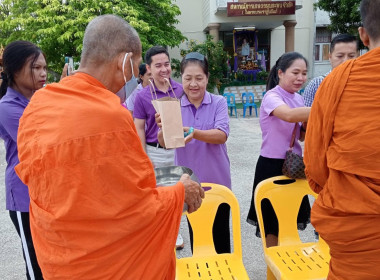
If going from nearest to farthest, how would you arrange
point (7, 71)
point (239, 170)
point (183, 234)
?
1. point (7, 71)
2. point (183, 234)
3. point (239, 170)

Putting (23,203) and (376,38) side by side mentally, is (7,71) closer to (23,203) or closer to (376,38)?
(23,203)

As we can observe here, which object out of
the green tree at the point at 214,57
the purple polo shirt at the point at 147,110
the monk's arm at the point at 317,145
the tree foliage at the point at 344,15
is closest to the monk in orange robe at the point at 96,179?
the monk's arm at the point at 317,145

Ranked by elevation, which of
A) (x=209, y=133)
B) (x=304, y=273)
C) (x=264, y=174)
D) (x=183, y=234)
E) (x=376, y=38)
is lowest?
(x=183, y=234)

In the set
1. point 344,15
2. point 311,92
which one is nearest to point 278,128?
point 311,92

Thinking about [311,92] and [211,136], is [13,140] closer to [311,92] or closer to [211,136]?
[211,136]

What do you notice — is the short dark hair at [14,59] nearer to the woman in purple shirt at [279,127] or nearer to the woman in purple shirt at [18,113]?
the woman in purple shirt at [18,113]

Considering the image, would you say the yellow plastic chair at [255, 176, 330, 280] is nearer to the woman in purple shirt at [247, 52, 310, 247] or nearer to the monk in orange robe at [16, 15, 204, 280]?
the woman in purple shirt at [247, 52, 310, 247]

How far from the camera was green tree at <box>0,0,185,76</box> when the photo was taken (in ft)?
37.3

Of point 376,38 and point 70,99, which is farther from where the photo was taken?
point 376,38

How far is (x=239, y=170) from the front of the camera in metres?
5.34

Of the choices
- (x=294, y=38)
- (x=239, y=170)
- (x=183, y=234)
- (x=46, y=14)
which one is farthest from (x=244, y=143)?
(x=294, y=38)

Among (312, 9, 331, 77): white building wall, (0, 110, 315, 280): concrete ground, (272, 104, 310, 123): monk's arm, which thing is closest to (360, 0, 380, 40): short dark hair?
(272, 104, 310, 123): monk's arm

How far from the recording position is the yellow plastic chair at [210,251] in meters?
1.95

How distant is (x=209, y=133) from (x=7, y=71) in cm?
127
